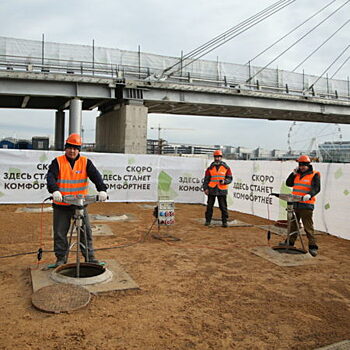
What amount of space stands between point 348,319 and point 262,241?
167 inches

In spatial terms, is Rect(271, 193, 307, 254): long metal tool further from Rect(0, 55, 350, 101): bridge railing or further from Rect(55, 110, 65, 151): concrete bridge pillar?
Rect(55, 110, 65, 151): concrete bridge pillar

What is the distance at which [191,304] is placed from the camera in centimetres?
454

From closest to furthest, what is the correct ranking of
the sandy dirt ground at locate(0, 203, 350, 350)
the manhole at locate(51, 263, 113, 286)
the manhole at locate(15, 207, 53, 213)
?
the sandy dirt ground at locate(0, 203, 350, 350)
the manhole at locate(51, 263, 113, 286)
the manhole at locate(15, 207, 53, 213)

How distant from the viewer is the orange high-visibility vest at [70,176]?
5484 millimetres

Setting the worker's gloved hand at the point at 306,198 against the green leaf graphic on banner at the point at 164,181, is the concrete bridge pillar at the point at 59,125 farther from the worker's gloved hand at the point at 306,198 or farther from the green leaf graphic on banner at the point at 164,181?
the worker's gloved hand at the point at 306,198

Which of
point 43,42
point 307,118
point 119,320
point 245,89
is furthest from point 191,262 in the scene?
point 307,118

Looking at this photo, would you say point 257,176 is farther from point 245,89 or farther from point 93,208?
point 245,89

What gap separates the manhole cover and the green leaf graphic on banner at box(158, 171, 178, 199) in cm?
1017

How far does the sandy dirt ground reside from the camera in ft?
11.9

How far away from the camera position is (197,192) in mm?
15359

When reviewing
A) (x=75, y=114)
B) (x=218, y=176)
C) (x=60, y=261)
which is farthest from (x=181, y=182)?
(x=75, y=114)

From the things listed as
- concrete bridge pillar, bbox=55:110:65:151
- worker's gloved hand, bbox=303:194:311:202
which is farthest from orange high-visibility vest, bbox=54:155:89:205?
concrete bridge pillar, bbox=55:110:65:151

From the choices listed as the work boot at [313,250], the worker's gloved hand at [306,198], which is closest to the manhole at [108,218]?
the work boot at [313,250]

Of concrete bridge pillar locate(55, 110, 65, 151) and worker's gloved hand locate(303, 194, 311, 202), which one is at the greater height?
concrete bridge pillar locate(55, 110, 65, 151)
